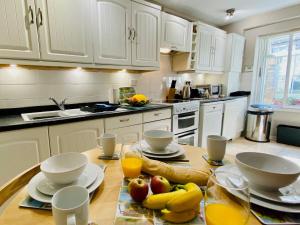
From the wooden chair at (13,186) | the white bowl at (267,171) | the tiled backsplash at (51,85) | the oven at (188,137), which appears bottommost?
the oven at (188,137)

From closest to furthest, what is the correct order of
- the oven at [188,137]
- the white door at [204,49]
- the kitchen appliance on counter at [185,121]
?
the kitchen appliance on counter at [185,121], the oven at [188,137], the white door at [204,49]

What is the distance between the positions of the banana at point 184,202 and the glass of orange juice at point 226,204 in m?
0.03

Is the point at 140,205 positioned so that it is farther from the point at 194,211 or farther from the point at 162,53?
the point at 162,53

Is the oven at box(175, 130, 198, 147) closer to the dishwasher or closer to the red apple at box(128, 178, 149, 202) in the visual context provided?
the dishwasher

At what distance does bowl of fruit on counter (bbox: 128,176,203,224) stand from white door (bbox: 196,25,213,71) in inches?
112

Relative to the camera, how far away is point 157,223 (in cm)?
45

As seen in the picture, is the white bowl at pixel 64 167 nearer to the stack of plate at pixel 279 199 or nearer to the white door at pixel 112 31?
the stack of plate at pixel 279 199

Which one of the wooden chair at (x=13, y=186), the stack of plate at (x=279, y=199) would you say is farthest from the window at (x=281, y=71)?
the wooden chair at (x=13, y=186)

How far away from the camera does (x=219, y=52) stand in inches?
134

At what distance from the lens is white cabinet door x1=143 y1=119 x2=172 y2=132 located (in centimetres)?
213

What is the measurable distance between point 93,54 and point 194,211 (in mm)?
1795

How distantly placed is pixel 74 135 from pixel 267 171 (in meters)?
1.48

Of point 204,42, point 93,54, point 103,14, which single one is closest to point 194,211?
point 93,54

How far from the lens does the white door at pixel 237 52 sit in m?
3.44
